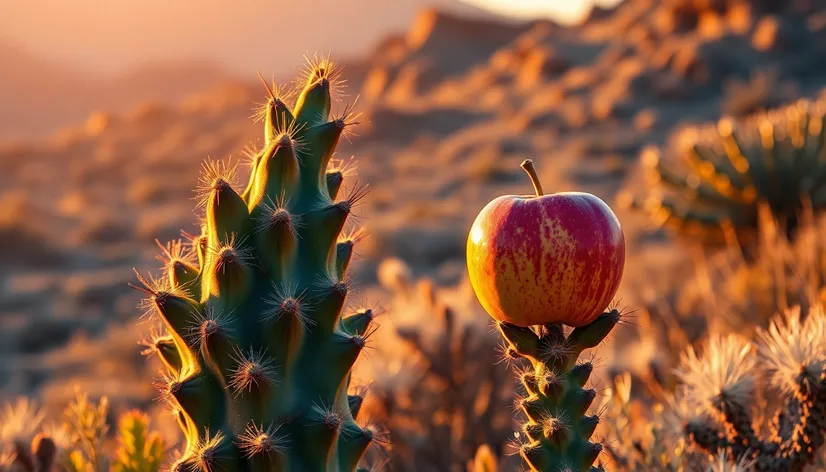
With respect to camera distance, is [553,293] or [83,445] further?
[83,445]

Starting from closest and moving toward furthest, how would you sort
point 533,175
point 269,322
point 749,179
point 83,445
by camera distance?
point 269,322, point 533,175, point 83,445, point 749,179

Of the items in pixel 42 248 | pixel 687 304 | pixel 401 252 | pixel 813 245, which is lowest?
pixel 401 252

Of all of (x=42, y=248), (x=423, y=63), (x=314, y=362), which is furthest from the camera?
(x=423, y=63)

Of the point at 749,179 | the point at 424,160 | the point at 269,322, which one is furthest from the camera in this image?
the point at 424,160

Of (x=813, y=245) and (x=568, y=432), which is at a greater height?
(x=568, y=432)

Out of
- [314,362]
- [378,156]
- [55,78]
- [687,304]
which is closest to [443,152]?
[378,156]

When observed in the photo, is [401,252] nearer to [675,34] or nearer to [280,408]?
[280,408]

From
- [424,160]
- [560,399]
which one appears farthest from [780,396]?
[424,160]

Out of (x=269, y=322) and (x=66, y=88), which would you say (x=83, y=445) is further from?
(x=66, y=88)
